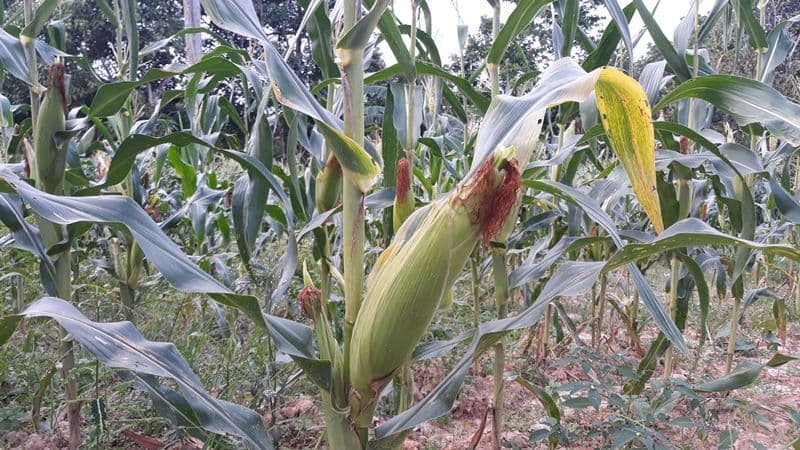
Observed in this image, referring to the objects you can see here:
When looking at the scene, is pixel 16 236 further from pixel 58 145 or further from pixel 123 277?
pixel 123 277

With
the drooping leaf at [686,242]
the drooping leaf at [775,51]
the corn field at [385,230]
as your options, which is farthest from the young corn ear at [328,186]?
the drooping leaf at [775,51]

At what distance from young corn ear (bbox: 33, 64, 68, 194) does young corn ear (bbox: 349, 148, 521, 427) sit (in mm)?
1013

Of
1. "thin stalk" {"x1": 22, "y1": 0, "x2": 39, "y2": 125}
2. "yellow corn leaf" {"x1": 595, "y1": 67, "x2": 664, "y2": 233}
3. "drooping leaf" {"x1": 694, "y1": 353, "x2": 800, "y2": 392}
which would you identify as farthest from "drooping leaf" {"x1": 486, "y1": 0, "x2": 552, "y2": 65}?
"thin stalk" {"x1": 22, "y1": 0, "x2": 39, "y2": 125}

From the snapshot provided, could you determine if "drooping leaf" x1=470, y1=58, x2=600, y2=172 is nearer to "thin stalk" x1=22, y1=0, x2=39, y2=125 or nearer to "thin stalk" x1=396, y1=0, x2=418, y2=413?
"thin stalk" x1=396, y1=0, x2=418, y2=413

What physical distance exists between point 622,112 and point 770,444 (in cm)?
187

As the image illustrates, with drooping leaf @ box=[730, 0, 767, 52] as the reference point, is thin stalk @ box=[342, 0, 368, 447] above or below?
below

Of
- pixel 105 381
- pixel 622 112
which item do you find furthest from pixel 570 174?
pixel 105 381

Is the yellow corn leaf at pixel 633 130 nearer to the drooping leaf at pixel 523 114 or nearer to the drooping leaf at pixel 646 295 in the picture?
the drooping leaf at pixel 523 114

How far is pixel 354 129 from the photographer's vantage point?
1087 mm

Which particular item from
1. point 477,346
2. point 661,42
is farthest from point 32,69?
point 661,42

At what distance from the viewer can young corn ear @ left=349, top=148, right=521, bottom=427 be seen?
88cm

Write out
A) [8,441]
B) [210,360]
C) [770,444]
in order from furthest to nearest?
[210,360], [770,444], [8,441]

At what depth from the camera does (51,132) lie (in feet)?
4.63

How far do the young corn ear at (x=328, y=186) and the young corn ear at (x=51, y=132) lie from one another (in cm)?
71
